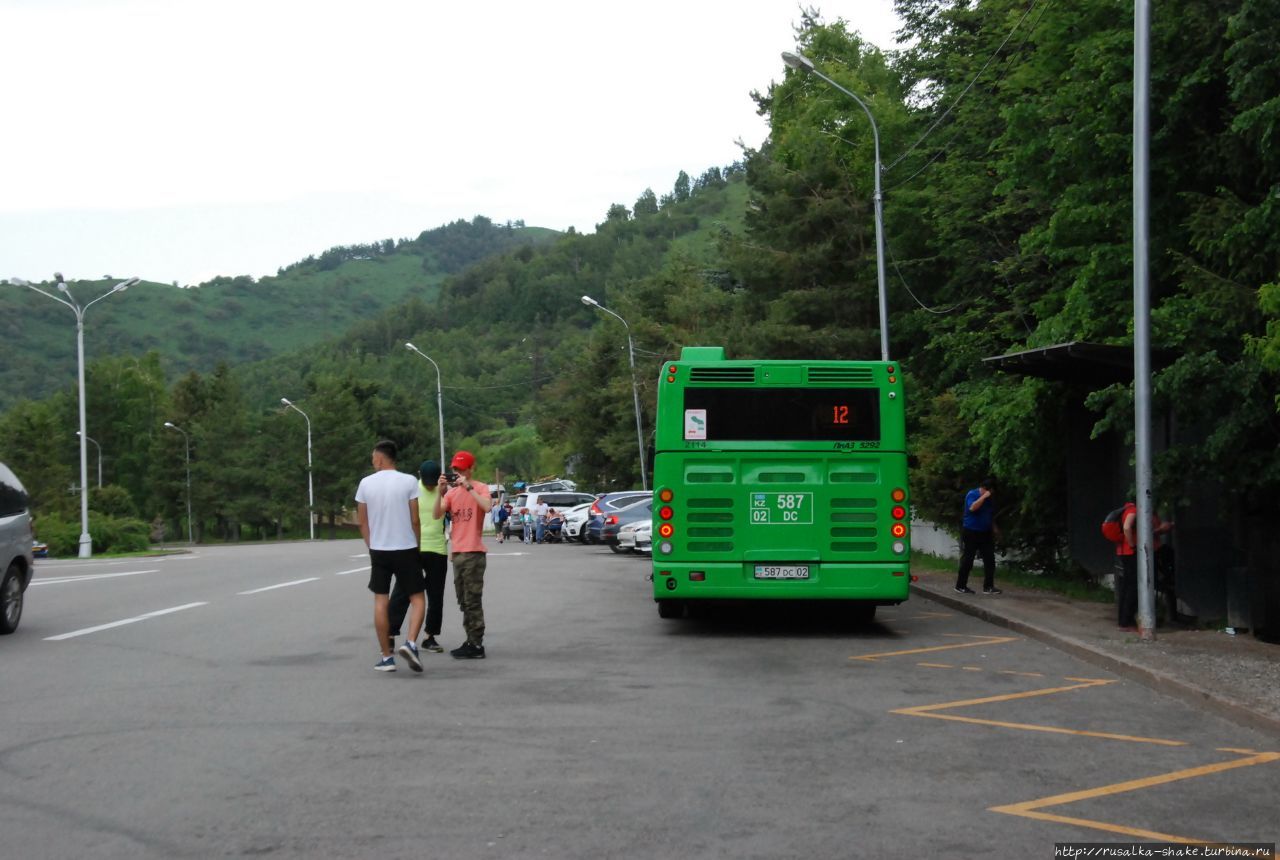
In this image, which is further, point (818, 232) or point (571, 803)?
point (818, 232)

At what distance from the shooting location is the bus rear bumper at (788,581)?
15133 millimetres

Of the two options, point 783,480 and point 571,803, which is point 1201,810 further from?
point 783,480

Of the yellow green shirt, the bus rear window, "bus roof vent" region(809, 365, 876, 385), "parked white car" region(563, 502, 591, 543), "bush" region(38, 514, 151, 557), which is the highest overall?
"bus roof vent" region(809, 365, 876, 385)

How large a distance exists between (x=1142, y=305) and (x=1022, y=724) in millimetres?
5884

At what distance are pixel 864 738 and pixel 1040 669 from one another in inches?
171

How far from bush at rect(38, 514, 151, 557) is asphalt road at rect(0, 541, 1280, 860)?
1958 inches

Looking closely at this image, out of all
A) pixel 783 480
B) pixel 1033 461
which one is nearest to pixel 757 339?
pixel 1033 461

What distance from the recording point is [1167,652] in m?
12.9

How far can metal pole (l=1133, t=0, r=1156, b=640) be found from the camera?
1386 centimetres

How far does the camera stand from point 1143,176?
1399 centimetres

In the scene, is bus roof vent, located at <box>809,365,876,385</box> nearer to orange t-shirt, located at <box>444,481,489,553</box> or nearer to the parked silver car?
orange t-shirt, located at <box>444,481,489,553</box>

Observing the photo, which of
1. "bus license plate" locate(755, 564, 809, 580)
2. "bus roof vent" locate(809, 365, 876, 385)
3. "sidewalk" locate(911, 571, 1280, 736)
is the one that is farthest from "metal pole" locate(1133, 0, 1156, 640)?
"bus license plate" locate(755, 564, 809, 580)

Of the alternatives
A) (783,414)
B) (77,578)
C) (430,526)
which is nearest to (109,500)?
(77,578)

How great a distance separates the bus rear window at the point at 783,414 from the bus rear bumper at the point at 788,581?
1.39 meters
